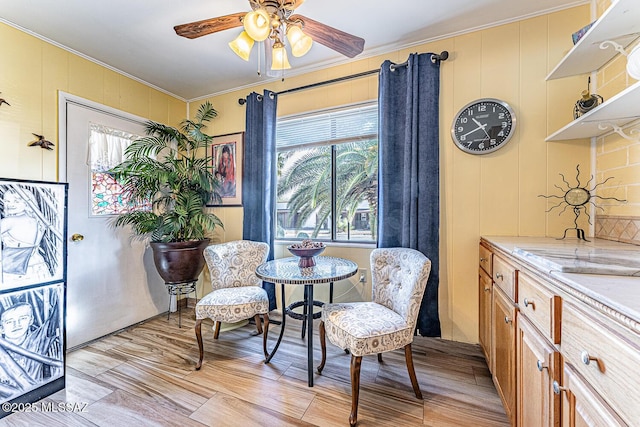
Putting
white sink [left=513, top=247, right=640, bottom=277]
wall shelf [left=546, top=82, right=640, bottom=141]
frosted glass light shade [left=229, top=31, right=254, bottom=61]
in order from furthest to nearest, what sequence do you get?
frosted glass light shade [left=229, top=31, right=254, bottom=61]
wall shelf [left=546, top=82, right=640, bottom=141]
white sink [left=513, top=247, right=640, bottom=277]

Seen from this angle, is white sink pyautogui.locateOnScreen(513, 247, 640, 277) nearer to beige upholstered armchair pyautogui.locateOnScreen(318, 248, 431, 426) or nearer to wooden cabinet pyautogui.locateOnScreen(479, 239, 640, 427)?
wooden cabinet pyautogui.locateOnScreen(479, 239, 640, 427)

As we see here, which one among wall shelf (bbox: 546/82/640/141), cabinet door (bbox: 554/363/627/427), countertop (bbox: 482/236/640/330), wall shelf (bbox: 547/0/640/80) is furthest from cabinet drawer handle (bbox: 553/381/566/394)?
wall shelf (bbox: 547/0/640/80)

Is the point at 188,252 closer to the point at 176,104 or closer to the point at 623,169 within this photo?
the point at 176,104

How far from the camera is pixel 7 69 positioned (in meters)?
1.96

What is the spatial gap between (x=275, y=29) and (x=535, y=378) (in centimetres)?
210

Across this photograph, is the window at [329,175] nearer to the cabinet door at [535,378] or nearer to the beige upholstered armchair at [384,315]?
the beige upholstered armchair at [384,315]

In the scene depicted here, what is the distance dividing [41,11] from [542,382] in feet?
11.8

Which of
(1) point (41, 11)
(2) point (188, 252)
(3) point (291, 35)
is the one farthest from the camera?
(2) point (188, 252)

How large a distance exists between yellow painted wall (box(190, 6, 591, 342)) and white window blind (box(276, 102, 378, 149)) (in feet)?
1.71

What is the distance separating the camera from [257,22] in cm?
136

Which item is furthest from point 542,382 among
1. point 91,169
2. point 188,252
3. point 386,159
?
point 91,169

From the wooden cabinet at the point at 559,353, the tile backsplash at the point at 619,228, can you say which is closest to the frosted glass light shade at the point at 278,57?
the wooden cabinet at the point at 559,353

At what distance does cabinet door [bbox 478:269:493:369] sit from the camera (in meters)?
1.74

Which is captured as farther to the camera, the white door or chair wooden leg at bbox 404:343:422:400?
the white door
